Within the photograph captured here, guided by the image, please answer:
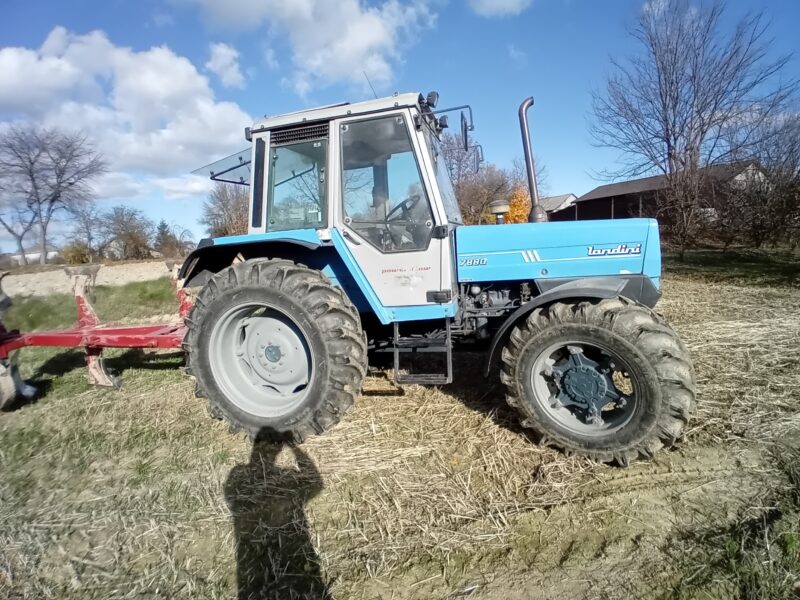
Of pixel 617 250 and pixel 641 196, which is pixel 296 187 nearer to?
pixel 617 250

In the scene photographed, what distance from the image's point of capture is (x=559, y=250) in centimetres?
307

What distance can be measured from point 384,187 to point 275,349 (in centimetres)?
145

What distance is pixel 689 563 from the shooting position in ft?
5.92

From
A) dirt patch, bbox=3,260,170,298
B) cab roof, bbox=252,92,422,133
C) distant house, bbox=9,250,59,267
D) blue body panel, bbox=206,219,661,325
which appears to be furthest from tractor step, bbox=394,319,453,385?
distant house, bbox=9,250,59,267

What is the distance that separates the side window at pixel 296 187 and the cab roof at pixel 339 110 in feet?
0.56

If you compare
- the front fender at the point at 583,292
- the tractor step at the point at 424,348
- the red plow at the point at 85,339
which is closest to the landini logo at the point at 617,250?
the front fender at the point at 583,292

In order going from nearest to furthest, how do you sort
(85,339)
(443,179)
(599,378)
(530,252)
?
(599,378) < (530,252) < (443,179) < (85,339)

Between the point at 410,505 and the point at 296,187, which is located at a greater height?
the point at 296,187

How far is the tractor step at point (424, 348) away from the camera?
9.94 feet

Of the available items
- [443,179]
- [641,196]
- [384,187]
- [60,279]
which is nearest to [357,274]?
[384,187]

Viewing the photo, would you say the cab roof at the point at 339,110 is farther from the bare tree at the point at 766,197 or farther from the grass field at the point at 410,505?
the bare tree at the point at 766,197

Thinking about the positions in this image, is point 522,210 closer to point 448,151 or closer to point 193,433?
point 448,151

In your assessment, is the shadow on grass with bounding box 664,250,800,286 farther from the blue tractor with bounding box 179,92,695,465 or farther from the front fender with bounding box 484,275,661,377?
the blue tractor with bounding box 179,92,695,465

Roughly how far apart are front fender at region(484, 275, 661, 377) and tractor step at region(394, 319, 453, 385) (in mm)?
301
